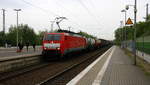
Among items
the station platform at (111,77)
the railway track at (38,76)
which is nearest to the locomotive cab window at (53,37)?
the railway track at (38,76)

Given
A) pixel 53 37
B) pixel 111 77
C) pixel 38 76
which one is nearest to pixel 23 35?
pixel 53 37

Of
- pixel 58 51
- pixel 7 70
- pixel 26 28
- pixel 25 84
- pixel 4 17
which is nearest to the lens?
pixel 25 84

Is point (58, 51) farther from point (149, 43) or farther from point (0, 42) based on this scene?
point (0, 42)

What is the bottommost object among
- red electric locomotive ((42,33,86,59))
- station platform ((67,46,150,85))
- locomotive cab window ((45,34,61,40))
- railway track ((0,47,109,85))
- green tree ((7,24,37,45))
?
railway track ((0,47,109,85))

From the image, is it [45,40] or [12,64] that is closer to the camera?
[12,64]

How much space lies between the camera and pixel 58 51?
20.2 m

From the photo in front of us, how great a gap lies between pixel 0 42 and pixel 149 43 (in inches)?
2188

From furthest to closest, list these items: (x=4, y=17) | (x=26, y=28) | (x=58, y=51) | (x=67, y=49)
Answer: (x=26, y=28)
(x=4, y=17)
(x=67, y=49)
(x=58, y=51)

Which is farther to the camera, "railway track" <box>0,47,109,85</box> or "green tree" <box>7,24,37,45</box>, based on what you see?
"green tree" <box>7,24,37,45</box>

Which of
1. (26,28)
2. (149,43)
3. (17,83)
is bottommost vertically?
(17,83)

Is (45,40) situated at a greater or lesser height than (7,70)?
greater

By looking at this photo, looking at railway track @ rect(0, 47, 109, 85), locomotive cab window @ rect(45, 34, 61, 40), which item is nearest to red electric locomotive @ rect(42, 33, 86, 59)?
locomotive cab window @ rect(45, 34, 61, 40)

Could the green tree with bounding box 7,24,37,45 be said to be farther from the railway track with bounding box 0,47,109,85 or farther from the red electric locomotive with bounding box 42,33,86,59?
the railway track with bounding box 0,47,109,85

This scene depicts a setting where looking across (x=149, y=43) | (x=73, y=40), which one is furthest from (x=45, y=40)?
(x=149, y=43)
